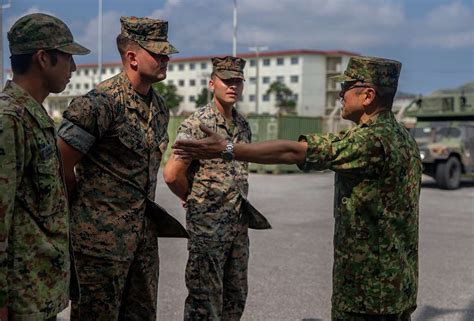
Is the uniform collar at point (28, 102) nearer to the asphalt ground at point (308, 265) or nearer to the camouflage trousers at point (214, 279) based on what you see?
the camouflage trousers at point (214, 279)

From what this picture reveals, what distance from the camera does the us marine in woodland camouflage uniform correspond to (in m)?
3.85

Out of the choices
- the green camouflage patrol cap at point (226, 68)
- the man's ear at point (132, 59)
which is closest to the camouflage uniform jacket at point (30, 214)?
the man's ear at point (132, 59)

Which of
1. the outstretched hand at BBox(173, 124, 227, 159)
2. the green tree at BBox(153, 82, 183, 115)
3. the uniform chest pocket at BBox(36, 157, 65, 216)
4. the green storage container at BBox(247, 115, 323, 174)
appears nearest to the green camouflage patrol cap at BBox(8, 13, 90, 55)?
the uniform chest pocket at BBox(36, 157, 65, 216)

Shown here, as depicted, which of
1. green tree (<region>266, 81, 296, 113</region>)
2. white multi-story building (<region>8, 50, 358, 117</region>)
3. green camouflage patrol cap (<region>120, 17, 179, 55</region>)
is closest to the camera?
green camouflage patrol cap (<region>120, 17, 179, 55</region>)

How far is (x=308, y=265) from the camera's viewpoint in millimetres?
6785

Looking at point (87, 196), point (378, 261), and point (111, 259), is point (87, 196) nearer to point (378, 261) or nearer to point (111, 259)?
point (111, 259)

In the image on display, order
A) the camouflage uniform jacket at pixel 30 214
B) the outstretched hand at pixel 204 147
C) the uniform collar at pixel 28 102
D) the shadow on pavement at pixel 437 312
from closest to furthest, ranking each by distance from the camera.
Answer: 1. the camouflage uniform jacket at pixel 30 214
2. the uniform collar at pixel 28 102
3. the outstretched hand at pixel 204 147
4. the shadow on pavement at pixel 437 312

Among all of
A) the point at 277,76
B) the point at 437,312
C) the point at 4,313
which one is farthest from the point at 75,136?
the point at 277,76

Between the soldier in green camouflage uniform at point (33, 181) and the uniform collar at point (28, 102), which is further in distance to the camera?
the uniform collar at point (28, 102)

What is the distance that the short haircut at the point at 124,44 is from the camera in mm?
3225

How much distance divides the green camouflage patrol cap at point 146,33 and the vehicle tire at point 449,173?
13.9 m

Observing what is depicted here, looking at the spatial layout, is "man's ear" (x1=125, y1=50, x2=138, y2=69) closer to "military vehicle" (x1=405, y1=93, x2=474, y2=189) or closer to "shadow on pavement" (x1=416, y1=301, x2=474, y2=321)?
"shadow on pavement" (x1=416, y1=301, x2=474, y2=321)

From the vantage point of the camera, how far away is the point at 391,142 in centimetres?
279

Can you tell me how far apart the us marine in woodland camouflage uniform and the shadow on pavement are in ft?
6.17
